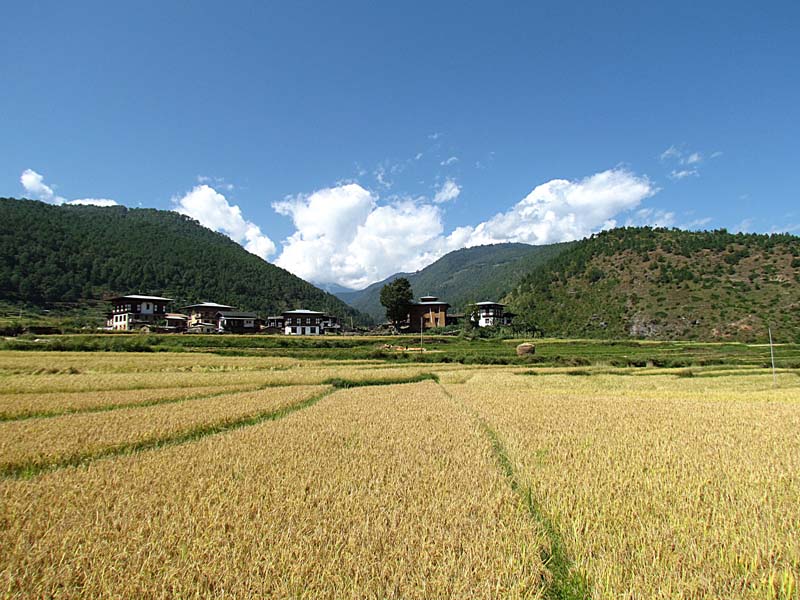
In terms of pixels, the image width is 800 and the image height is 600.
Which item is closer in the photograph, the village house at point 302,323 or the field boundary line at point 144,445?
the field boundary line at point 144,445

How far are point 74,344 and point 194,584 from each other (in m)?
44.8

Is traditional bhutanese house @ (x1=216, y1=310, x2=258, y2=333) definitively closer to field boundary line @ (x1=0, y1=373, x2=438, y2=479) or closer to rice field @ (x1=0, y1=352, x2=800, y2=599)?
field boundary line @ (x1=0, y1=373, x2=438, y2=479)

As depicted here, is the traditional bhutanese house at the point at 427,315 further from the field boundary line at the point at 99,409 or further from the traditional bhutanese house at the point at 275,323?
the field boundary line at the point at 99,409

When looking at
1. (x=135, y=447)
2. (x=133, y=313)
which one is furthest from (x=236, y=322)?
(x=135, y=447)

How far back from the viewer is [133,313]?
81250 millimetres

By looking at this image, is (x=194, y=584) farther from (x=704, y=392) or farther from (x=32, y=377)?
(x=32, y=377)

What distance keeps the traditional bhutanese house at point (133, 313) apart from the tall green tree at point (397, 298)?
4501 cm

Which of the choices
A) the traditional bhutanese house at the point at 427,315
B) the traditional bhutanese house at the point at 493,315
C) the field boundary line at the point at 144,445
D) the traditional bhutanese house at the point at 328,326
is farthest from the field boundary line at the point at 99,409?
the traditional bhutanese house at the point at 328,326

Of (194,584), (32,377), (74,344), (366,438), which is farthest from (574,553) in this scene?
(74,344)

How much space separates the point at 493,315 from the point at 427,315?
14.3m

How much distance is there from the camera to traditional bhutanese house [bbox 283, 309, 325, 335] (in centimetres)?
9338

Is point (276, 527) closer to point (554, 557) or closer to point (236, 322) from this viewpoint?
point (554, 557)

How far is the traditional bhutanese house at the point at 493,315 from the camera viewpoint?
93.2 m

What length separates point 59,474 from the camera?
6891 mm
